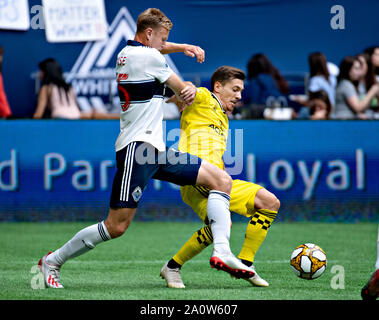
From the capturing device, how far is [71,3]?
1408cm

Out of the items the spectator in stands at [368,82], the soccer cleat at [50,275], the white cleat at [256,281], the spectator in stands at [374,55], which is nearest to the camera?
the soccer cleat at [50,275]

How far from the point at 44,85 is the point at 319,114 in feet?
13.6

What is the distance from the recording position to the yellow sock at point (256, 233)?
270 inches

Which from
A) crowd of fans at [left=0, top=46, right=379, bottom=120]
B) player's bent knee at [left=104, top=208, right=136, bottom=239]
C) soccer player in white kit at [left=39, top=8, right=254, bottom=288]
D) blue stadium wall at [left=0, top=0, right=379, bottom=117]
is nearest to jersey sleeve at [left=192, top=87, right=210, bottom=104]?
soccer player in white kit at [left=39, top=8, right=254, bottom=288]

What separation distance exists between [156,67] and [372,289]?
2281 millimetres

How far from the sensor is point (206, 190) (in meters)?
6.86

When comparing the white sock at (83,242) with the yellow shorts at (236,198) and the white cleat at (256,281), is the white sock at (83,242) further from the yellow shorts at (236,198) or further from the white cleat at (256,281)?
the white cleat at (256,281)

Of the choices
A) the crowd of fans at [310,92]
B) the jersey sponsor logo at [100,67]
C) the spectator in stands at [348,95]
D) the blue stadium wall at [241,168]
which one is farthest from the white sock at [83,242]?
the jersey sponsor logo at [100,67]

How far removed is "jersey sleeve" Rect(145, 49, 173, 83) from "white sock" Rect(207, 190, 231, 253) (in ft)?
3.15

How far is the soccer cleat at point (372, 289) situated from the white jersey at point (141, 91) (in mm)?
1880

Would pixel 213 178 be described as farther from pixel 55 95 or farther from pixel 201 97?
pixel 55 95

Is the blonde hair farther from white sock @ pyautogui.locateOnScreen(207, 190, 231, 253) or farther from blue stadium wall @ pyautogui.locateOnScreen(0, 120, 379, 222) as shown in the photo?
blue stadium wall @ pyautogui.locateOnScreen(0, 120, 379, 222)
